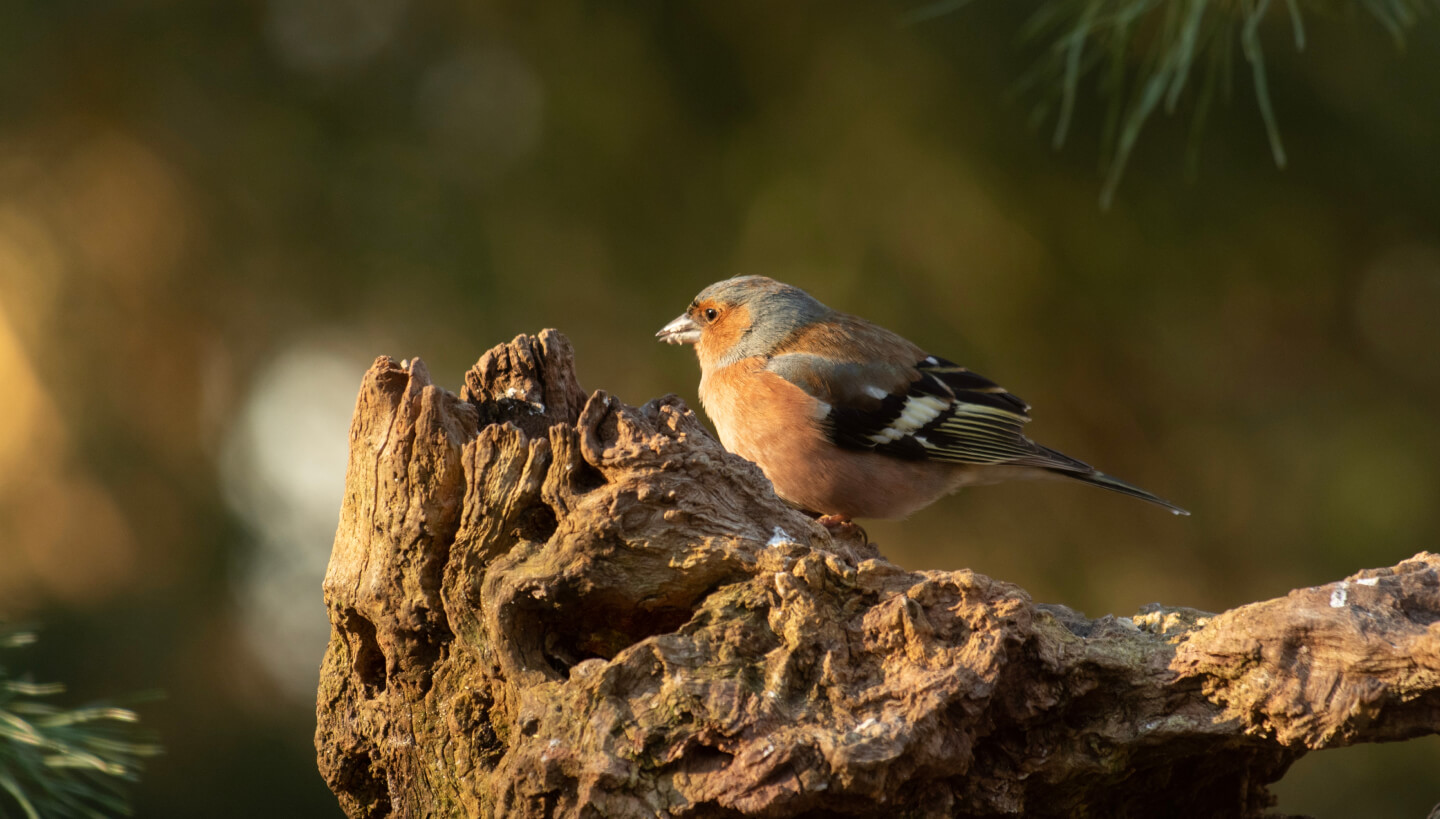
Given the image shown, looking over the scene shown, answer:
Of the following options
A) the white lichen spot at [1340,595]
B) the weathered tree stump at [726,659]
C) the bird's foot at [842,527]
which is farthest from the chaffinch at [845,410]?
the white lichen spot at [1340,595]

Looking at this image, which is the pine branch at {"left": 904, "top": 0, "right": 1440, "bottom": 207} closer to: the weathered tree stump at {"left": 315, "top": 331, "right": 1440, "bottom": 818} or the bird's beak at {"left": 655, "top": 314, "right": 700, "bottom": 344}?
the bird's beak at {"left": 655, "top": 314, "right": 700, "bottom": 344}

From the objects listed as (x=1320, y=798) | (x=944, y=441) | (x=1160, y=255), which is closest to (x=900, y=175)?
(x=1160, y=255)

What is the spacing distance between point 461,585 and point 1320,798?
16.5 feet

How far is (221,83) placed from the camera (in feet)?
19.2

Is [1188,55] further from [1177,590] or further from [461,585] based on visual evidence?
[1177,590]

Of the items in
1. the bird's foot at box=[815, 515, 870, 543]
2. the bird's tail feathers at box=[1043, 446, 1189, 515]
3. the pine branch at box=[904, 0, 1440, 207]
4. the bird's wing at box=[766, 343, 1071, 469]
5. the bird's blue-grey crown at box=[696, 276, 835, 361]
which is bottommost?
the bird's foot at box=[815, 515, 870, 543]

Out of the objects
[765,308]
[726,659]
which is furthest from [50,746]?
[765,308]

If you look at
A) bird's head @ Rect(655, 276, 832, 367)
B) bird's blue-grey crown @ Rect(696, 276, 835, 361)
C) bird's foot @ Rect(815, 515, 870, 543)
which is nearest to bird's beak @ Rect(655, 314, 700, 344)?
bird's head @ Rect(655, 276, 832, 367)

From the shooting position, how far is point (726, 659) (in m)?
2.01

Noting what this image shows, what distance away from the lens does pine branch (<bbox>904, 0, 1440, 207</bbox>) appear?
3.49 metres

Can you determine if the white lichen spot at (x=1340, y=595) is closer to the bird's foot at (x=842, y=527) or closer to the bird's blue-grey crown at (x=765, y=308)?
the bird's foot at (x=842, y=527)

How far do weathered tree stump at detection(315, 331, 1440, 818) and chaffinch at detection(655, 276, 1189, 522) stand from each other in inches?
59.4

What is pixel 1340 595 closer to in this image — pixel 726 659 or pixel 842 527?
pixel 726 659

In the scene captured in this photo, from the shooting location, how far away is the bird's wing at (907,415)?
157 inches
